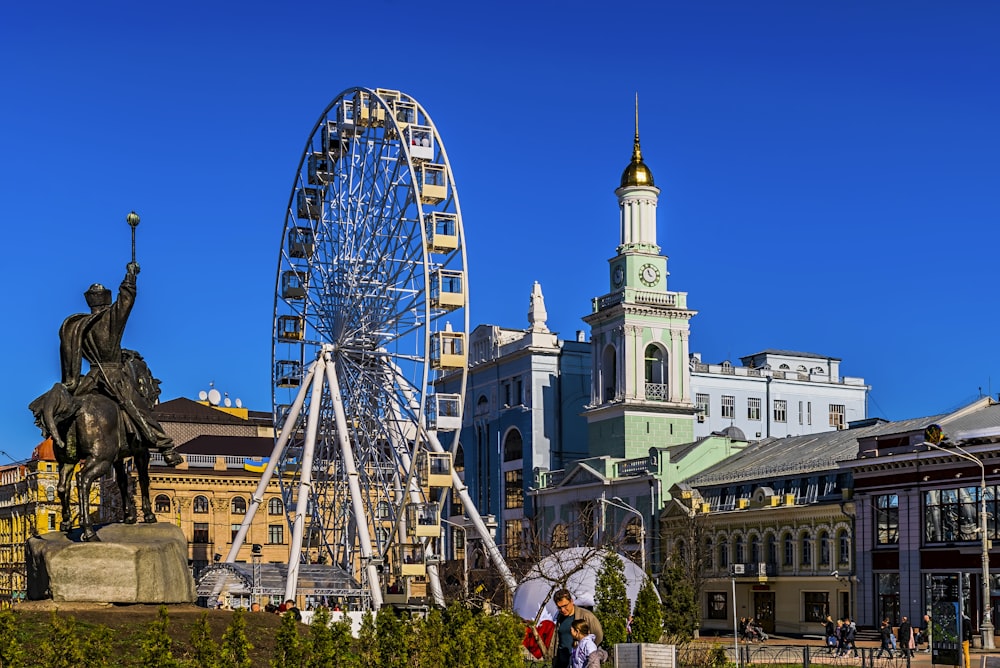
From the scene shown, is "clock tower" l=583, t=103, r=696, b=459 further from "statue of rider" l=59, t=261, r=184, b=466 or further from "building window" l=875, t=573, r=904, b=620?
"statue of rider" l=59, t=261, r=184, b=466

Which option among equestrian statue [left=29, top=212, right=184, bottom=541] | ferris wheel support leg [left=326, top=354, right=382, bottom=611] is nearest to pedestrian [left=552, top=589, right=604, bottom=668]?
equestrian statue [left=29, top=212, right=184, bottom=541]

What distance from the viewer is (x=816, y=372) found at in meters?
128

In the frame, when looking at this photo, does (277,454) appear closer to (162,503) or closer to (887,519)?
(887,519)

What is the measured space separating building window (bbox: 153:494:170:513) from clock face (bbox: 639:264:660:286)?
40995 millimetres

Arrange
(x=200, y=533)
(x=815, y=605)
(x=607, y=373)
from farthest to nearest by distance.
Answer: (x=200, y=533), (x=607, y=373), (x=815, y=605)

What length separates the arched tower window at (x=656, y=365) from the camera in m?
106

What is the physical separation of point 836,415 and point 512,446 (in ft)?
88.9

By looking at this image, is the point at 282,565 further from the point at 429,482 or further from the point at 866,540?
the point at 866,540

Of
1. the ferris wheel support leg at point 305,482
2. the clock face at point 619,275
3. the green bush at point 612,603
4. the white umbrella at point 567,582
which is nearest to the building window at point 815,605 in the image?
the white umbrella at point 567,582

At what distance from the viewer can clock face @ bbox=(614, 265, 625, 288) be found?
348 feet

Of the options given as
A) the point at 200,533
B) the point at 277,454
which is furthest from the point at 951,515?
the point at 200,533

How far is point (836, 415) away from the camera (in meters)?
124

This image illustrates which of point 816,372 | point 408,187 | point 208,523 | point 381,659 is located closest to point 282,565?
point 408,187

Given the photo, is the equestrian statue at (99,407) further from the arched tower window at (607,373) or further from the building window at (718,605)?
the arched tower window at (607,373)
